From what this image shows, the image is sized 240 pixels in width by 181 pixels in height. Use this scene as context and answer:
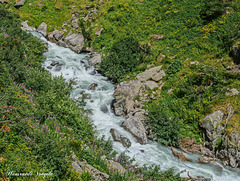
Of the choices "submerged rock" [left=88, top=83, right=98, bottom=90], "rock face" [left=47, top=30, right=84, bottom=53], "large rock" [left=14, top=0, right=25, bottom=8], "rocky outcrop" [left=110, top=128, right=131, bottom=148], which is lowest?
"submerged rock" [left=88, top=83, right=98, bottom=90]

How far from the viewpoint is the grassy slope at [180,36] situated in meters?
14.1

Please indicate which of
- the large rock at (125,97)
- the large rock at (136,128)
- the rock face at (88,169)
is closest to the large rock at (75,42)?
the large rock at (125,97)

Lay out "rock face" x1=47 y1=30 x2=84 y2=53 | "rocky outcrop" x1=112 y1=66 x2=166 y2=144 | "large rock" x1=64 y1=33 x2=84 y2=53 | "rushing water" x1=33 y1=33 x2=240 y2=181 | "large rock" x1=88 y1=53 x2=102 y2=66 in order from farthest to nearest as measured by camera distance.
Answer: "rock face" x1=47 y1=30 x2=84 y2=53 < "large rock" x1=64 y1=33 x2=84 y2=53 < "large rock" x1=88 y1=53 x2=102 y2=66 < "rocky outcrop" x1=112 y1=66 x2=166 y2=144 < "rushing water" x1=33 y1=33 x2=240 y2=181

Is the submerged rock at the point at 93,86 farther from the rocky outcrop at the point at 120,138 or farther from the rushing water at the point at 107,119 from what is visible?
the rocky outcrop at the point at 120,138

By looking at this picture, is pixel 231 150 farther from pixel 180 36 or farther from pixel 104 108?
pixel 180 36

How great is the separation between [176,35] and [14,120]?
1995 cm

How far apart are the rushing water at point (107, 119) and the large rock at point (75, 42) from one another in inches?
31.5

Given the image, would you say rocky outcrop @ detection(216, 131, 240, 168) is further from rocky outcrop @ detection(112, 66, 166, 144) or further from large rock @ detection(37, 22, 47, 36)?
large rock @ detection(37, 22, 47, 36)

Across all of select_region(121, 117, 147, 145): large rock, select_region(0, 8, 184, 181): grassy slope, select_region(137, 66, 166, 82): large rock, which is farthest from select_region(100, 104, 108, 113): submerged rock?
select_region(137, 66, 166, 82): large rock

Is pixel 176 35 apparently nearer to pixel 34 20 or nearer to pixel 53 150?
pixel 53 150

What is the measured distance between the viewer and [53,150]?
6.11 meters

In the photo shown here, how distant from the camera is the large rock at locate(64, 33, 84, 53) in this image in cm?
2430

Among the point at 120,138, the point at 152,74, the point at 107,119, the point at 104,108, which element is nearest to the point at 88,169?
the point at 120,138

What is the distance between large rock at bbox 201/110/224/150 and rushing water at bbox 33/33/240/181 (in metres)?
1.64
